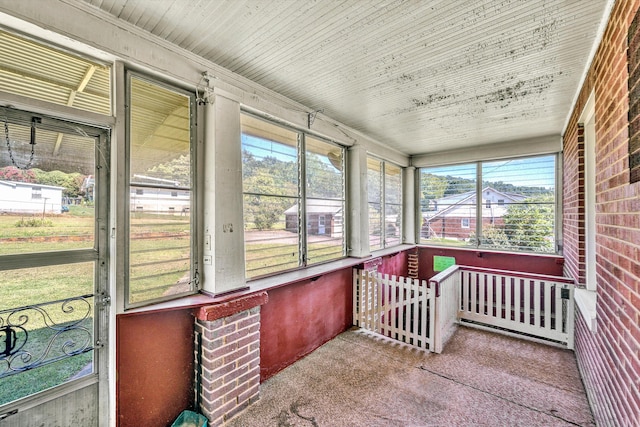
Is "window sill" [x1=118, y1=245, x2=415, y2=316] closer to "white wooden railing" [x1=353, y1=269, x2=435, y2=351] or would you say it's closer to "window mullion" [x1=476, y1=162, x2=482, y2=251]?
"white wooden railing" [x1=353, y1=269, x2=435, y2=351]

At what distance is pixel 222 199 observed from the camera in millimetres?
2332

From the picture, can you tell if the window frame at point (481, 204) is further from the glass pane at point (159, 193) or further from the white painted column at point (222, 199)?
the glass pane at point (159, 193)

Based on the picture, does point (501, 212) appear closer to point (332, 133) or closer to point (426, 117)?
point (426, 117)

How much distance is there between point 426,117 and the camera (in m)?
3.68

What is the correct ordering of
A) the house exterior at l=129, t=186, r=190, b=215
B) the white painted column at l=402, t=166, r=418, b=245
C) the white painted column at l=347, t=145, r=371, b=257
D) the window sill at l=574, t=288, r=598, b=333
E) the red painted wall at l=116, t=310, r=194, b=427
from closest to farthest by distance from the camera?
the red painted wall at l=116, t=310, r=194, b=427
the house exterior at l=129, t=186, r=190, b=215
the window sill at l=574, t=288, r=598, b=333
the white painted column at l=347, t=145, r=371, b=257
the white painted column at l=402, t=166, r=418, b=245

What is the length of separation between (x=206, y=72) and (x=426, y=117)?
2.73 metres

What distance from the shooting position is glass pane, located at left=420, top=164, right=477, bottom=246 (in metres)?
5.45

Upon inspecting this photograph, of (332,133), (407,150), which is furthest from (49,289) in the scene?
(407,150)

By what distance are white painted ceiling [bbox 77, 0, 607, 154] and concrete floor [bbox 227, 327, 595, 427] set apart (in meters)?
2.95

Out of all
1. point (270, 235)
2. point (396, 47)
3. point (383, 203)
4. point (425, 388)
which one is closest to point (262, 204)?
point (270, 235)

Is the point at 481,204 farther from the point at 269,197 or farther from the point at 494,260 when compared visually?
the point at 269,197

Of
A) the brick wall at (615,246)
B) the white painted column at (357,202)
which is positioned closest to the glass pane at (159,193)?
the white painted column at (357,202)

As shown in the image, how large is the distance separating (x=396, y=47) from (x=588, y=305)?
2.73 metres

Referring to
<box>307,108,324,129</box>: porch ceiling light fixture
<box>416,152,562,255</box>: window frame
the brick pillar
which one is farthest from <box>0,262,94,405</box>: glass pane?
<box>416,152,562,255</box>: window frame
